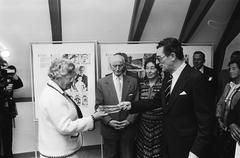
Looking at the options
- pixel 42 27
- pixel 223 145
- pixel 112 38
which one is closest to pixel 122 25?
pixel 112 38

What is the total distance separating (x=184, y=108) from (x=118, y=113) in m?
1.25

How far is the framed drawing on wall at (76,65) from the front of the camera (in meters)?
3.32

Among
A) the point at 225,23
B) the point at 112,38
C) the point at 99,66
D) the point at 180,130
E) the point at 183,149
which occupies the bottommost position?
the point at 183,149

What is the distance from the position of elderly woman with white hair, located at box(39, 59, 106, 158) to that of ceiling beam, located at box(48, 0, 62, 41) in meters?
1.60

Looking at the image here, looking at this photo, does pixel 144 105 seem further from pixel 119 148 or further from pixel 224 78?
pixel 224 78

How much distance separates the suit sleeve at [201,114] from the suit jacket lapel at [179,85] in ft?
0.30

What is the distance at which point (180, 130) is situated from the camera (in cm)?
189

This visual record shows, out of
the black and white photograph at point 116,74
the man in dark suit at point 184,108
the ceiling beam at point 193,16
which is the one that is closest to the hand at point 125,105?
the black and white photograph at point 116,74

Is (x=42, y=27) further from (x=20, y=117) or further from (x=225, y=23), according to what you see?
(x=225, y=23)

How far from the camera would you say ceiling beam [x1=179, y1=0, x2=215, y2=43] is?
3.79 meters

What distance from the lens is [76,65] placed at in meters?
3.42

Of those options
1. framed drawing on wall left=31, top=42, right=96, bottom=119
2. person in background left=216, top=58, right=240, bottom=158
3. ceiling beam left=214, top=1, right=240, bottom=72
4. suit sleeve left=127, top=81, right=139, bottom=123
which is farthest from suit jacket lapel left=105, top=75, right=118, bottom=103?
ceiling beam left=214, top=1, right=240, bottom=72

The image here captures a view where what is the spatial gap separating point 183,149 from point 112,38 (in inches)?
93.6

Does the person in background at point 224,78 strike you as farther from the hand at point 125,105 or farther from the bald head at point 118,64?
the hand at point 125,105
